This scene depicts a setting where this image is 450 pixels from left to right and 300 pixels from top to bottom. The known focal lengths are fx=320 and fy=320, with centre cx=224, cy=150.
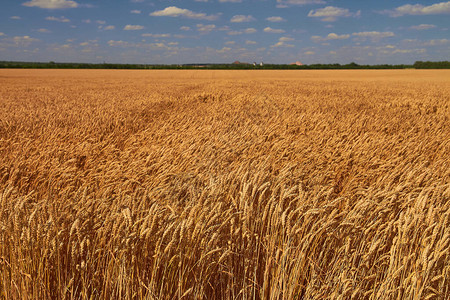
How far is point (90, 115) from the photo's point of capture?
801 centimetres

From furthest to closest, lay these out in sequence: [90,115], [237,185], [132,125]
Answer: [90,115] < [132,125] < [237,185]

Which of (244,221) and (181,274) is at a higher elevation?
(244,221)

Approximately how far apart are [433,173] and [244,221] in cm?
254

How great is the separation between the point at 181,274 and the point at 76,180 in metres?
2.15

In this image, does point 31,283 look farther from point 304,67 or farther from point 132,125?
point 304,67

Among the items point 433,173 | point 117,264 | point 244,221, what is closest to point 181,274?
point 117,264

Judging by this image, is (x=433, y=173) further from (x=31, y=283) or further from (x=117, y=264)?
(x=31, y=283)

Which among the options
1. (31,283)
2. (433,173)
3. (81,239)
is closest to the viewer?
(31,283)

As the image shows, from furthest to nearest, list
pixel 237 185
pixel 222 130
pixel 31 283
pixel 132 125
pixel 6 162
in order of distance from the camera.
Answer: pixel 132 125 → pixel 222 130 → pixel 6 162 → pixel 237 185 → pixel 31 283

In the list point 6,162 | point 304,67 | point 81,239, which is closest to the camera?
point 81,239

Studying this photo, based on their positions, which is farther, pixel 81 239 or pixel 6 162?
pixel 6 162

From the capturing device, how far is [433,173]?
3.54 metres

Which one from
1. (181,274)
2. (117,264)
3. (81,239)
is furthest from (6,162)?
(181,274)

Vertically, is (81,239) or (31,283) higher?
(81,239)
